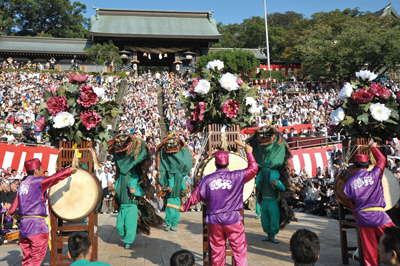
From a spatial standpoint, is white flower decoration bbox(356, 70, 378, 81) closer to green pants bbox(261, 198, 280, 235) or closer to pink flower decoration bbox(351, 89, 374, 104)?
pink flower decoration bbox(351, 89, 374, 104)

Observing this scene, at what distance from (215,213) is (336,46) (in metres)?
32.4

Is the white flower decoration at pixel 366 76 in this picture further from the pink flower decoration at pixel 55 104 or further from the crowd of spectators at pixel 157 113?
the crowd of spectators at pixel 157 113

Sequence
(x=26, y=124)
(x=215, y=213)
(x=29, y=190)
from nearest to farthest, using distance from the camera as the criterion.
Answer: (x=215, y=213)
(x=29, y=190)
(x=26, y=124)

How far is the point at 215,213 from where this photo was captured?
15.5ft

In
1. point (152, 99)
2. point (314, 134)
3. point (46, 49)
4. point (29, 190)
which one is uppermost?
point (46, 49)

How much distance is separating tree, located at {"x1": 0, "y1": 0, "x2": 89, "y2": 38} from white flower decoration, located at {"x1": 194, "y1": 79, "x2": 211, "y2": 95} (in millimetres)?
47632

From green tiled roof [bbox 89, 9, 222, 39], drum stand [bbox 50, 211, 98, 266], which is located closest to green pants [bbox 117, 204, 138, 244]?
drum stand [bbox 50, 211, 98, 266]

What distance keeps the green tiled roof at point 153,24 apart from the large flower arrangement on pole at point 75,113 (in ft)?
106

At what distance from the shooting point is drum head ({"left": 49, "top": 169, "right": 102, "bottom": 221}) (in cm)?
562

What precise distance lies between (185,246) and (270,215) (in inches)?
64.4

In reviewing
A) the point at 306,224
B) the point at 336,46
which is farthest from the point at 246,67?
the point at 306,224

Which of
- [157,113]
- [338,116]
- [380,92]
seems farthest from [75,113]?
[157,113]

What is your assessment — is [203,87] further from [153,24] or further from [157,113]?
[153,24]

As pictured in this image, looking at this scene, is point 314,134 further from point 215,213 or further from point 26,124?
point 215,213
